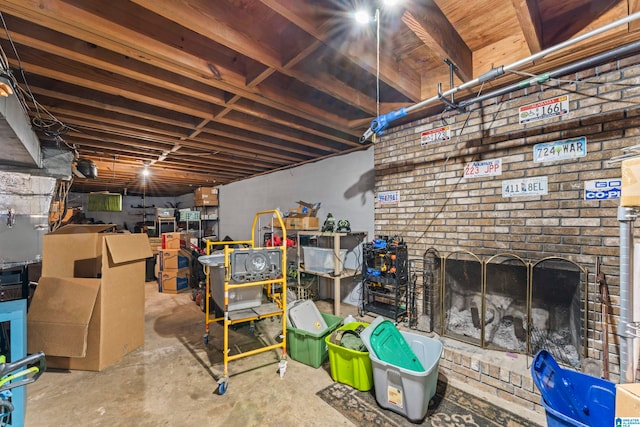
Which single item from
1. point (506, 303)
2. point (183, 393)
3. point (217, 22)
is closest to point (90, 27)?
point (217, 22)

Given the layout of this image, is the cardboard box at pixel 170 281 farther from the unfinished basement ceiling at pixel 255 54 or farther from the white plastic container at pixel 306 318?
Result: the white plastic container at pixel 306 318

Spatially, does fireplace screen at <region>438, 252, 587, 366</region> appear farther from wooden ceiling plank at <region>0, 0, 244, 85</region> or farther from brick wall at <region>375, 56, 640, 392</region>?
wooden ceiling plank at <region>0, 0, 244, 85</region>

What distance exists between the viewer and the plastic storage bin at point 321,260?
11.5ft

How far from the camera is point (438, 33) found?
1.82 meters

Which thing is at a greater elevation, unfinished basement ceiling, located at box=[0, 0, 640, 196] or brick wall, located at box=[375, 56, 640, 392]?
unfinished basement ceiling, located at box=[0, 0, 640, 196]

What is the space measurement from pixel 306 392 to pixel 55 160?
4303mm

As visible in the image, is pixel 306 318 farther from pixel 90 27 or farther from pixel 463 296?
pixel 90 27

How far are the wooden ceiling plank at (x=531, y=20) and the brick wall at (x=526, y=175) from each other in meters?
0.55

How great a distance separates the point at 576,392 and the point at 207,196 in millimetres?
7655

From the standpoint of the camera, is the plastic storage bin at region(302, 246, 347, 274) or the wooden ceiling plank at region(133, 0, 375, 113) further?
the plastic storage bin at region(302, 246, 347, 274)

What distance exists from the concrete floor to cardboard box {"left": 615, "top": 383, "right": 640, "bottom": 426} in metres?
1.25

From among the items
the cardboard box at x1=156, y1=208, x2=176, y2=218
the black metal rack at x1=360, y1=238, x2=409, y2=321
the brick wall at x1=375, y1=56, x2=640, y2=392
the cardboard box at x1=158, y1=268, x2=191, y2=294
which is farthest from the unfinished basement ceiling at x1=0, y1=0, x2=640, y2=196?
the cardboard box at x1=156, y1=208, x2=176, y2=218

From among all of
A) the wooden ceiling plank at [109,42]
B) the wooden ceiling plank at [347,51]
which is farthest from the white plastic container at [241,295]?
the wooden ceiling plank at [347,51]

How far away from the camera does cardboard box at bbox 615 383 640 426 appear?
2.95 ft
